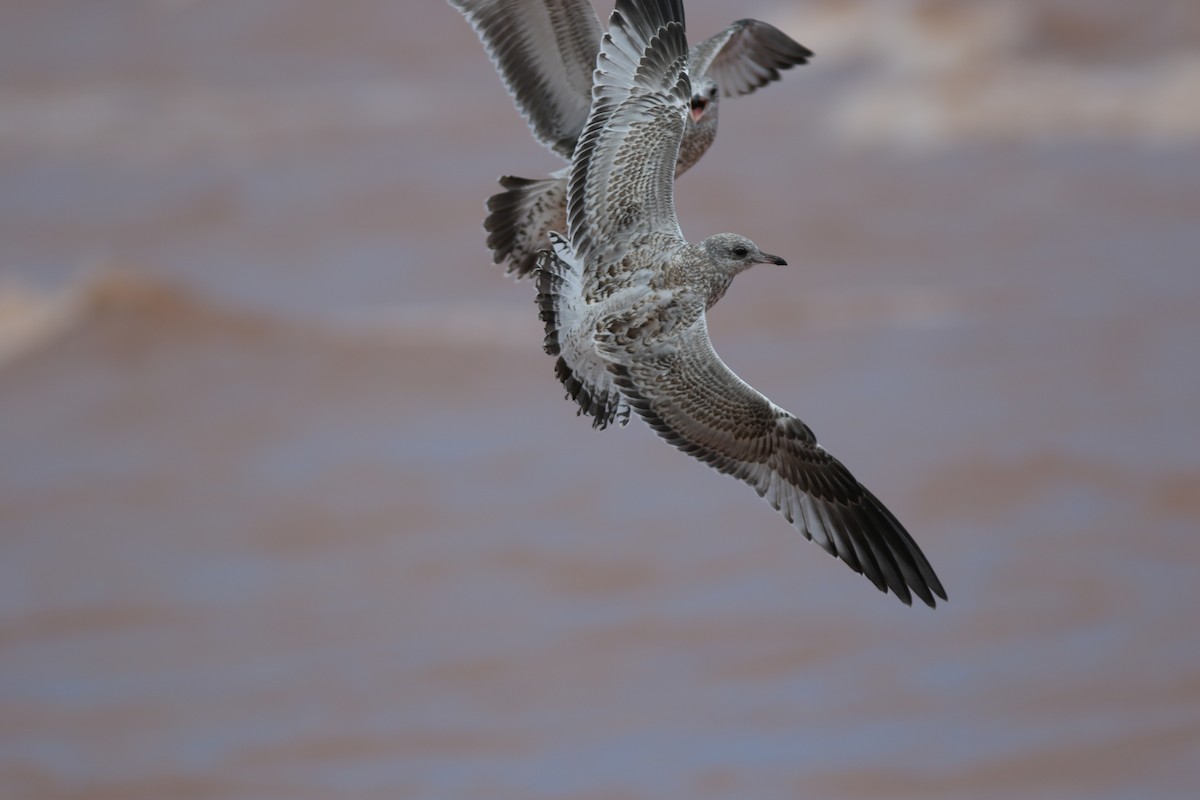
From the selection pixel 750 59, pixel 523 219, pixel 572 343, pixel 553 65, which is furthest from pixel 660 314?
pixel 750 59

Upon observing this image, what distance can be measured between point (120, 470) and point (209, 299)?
99.9 inches

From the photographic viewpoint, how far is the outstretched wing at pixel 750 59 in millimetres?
7000

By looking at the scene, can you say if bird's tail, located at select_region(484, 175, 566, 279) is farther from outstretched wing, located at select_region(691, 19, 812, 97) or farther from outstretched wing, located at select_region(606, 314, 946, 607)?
outstretched wing, located at select_region(691, 19, 812, 97)

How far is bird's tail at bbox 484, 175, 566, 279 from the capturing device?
5621 mm

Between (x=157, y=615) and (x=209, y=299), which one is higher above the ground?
(x=209, y=299)

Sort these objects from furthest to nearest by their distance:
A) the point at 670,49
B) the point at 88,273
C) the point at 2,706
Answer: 1. the point at 88,273
2. the point at 2,706
3. the point at 670,49

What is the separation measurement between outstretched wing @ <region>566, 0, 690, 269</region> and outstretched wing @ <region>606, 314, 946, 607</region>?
0.33 m

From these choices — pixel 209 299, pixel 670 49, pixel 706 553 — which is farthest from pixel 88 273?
pixel 670 49

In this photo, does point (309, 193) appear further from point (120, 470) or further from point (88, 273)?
point (120, 470)

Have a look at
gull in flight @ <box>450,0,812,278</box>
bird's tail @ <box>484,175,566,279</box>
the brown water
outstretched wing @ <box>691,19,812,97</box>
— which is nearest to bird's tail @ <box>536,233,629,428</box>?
bird's tail @ <box>484,175,566,279</box>

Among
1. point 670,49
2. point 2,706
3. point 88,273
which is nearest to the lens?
point 670,49

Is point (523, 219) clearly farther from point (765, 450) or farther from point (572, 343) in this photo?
point (765, 450)

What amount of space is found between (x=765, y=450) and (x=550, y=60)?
5.99 ft

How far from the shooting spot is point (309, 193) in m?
23.0
